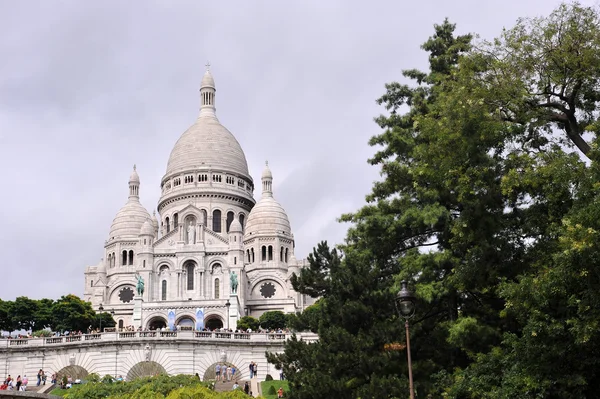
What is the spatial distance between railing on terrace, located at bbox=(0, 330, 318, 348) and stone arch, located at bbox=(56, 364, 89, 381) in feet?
5.17

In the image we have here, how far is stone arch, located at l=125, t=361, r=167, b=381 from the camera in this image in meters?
50.0

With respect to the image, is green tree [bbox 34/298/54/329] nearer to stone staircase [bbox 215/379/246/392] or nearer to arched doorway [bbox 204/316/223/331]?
arched doorway [bbox 204/316/223/331]

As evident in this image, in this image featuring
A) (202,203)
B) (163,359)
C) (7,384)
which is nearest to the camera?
(7,384)

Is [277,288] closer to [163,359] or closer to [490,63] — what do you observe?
[163,359]

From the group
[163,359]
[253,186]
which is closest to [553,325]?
[163,359]

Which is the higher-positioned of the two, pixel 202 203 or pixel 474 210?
pixel 202 203

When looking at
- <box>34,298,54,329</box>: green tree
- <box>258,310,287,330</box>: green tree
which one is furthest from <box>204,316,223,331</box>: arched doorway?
<box>34,298,54,329</box>: green tree

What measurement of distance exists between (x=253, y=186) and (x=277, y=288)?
2287 cm

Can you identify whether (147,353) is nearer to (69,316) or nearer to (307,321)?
(307,321)

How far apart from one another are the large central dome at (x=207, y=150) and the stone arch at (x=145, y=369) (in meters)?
65.5

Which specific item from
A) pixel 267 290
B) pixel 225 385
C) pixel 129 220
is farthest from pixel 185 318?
pixel 225 385

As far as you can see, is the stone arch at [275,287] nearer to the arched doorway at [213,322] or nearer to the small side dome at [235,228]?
the small side dome at [235,228]

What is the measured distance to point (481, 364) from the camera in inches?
1049

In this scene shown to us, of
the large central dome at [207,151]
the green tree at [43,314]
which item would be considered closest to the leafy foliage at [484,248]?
the green tree at [43,314]
